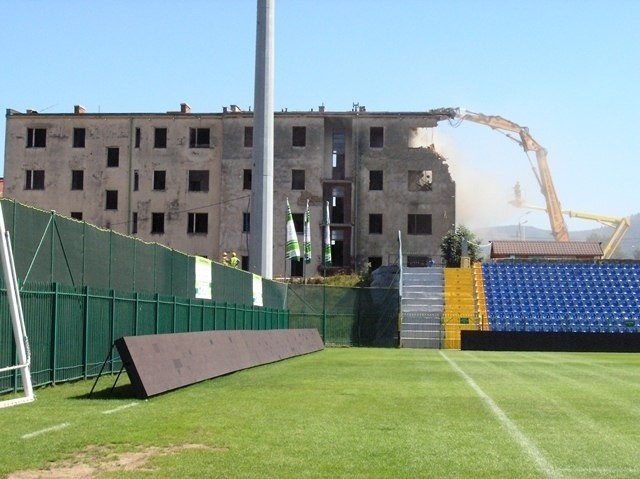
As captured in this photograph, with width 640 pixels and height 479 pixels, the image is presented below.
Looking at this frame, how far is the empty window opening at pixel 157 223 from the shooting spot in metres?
71.2

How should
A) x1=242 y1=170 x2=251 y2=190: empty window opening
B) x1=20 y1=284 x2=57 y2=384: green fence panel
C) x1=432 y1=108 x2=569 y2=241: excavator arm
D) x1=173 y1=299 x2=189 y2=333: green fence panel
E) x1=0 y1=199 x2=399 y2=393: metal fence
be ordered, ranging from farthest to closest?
x1=432 y1=108 x2=569 y2=241: excavator arm < x1=242 y1=170 x2=251 y2=190: empty window opening < x1=173 y1=299 x2=189 y2=333: green fence panel < x1=0 y1=199 x2=399 y2=393: metal fence < x1=20 y1=284 x2=57 y2=384: green fence panel

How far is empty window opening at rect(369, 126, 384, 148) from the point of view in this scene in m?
71.4

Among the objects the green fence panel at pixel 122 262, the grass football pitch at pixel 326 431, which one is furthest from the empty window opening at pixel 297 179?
the grass football pitch at pixel 326 431

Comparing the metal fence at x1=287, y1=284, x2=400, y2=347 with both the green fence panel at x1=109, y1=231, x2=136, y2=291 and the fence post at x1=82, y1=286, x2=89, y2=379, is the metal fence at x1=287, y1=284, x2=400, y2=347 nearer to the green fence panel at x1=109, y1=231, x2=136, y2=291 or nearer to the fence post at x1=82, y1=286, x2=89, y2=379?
the green fence panel at x1=109, y1=231, x2=136, y2=291

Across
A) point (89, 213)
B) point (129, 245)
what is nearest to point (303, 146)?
point (89, 213)

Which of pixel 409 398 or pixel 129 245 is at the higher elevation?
pixel 129 245

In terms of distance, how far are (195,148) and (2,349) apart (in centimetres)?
5581

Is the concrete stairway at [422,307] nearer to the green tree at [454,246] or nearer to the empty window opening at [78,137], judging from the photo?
the green tree at [454,246]

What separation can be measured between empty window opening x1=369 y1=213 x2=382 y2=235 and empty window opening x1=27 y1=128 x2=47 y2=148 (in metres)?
25.7

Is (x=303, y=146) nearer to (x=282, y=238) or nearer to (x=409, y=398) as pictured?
(x=282, y=238)

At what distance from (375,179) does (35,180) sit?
85.6 ft

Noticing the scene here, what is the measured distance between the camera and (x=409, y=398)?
53.7ft

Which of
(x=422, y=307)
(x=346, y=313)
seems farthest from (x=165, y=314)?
(x=422, y=307)

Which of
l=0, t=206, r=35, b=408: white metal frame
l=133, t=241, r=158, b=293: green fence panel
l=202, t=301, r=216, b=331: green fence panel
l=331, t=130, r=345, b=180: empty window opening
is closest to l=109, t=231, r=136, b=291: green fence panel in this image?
l=133, t=241, r=158, b=293: green fence panel
